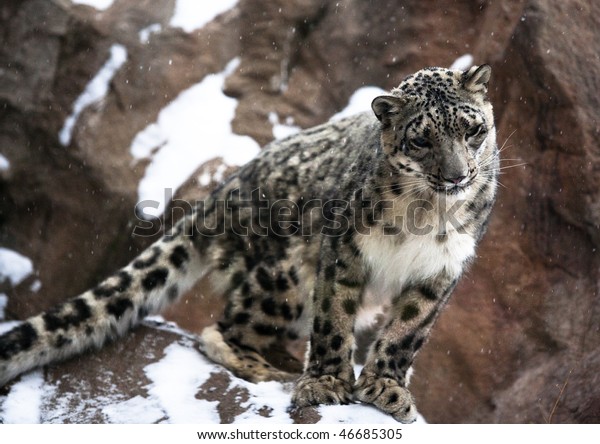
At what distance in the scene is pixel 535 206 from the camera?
6.36 m

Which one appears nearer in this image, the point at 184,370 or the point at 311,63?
the point at 184,370

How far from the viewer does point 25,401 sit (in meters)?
4.43

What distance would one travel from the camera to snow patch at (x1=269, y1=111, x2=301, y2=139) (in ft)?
22.6

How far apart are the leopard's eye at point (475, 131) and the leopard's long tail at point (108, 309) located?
179 cm

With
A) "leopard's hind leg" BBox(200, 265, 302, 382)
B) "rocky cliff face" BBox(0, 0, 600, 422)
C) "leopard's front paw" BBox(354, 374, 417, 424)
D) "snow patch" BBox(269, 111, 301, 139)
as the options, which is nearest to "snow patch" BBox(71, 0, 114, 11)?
"rocky cliff face" BBox(0, 0, 600, 422)

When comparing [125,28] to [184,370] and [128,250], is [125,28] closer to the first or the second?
[128,250]

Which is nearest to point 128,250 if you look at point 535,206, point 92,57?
point 92,57

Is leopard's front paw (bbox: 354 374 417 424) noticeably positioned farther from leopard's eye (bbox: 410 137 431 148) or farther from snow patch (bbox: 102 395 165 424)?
leopard's eye (bbox: 410 137 431 148)

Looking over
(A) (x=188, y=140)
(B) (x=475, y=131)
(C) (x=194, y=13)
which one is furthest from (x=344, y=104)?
(B) (x=475, y=131)

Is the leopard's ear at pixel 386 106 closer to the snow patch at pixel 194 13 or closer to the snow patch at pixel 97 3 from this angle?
the snow patch at pixel 194 13

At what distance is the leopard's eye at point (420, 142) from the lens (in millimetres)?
4031

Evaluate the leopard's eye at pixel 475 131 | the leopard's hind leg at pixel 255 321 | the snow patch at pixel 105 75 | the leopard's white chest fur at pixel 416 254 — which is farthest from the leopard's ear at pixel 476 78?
the snow patch at pixel 105 75

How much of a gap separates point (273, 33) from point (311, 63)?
1.21ft

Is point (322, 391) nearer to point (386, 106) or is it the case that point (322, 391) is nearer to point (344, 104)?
point (386, 106)
